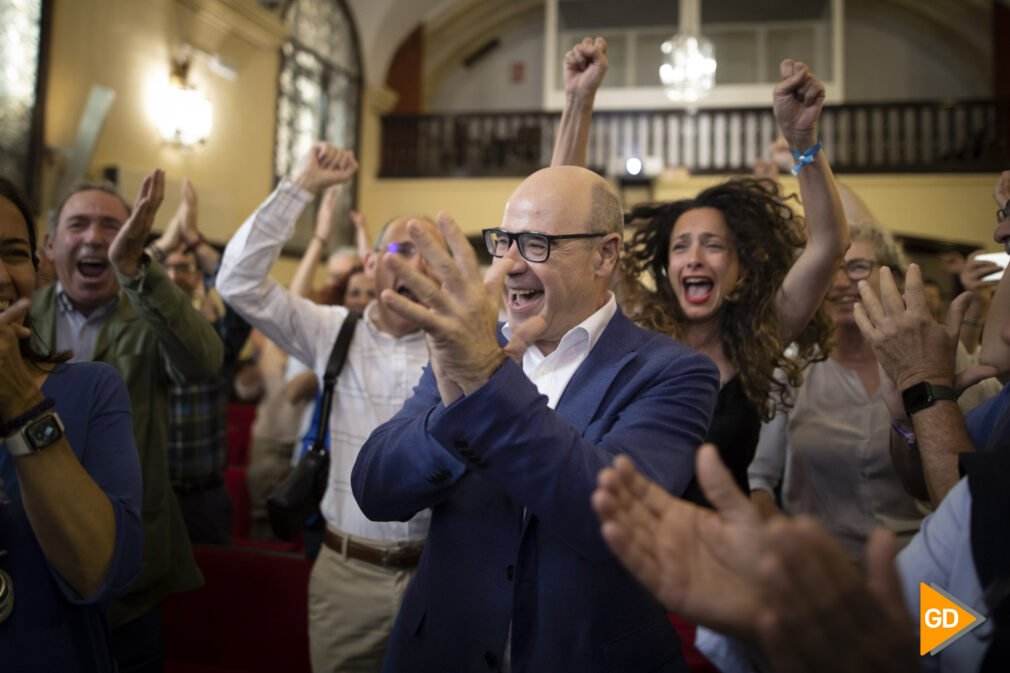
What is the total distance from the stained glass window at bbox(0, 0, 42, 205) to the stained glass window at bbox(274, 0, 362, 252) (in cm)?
308

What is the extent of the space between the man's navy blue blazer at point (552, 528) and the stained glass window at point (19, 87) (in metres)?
4.94

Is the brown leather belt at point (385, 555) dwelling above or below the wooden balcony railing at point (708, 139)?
below

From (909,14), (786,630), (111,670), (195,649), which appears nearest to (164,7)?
(195,649)

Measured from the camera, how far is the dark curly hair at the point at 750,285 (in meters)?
1.95

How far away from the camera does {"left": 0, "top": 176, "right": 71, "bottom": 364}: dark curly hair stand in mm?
1364

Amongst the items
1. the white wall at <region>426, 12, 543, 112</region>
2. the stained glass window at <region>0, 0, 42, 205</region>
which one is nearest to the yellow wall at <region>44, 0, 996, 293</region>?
the stained glass window at <region>0, 0, 42, 205</region>

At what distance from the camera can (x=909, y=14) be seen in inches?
453

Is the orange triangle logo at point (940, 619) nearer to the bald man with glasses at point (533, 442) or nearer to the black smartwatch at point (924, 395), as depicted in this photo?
the bald man with glasses at point (533, 442)

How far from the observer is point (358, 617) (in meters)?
1.99

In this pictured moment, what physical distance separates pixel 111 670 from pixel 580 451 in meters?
0.93

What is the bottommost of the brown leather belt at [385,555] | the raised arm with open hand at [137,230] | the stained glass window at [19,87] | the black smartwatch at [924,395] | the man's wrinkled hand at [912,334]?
the brown leather belt at [385,555]

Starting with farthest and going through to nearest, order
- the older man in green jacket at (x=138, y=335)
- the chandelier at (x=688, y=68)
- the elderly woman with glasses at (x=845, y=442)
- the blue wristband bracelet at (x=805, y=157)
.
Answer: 1. the chandelier at (x=688, y=68)
2. the elderly woman with glasses at (x=845, y=442)
3. the older man in green jacket at (x=138, y=335)
4. the blue wristband bracelet at (x=805, y=157)

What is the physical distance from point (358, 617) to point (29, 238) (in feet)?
3.75

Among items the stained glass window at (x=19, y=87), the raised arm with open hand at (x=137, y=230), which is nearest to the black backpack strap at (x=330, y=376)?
the raised arm with open hand at (x=137, y=230)
